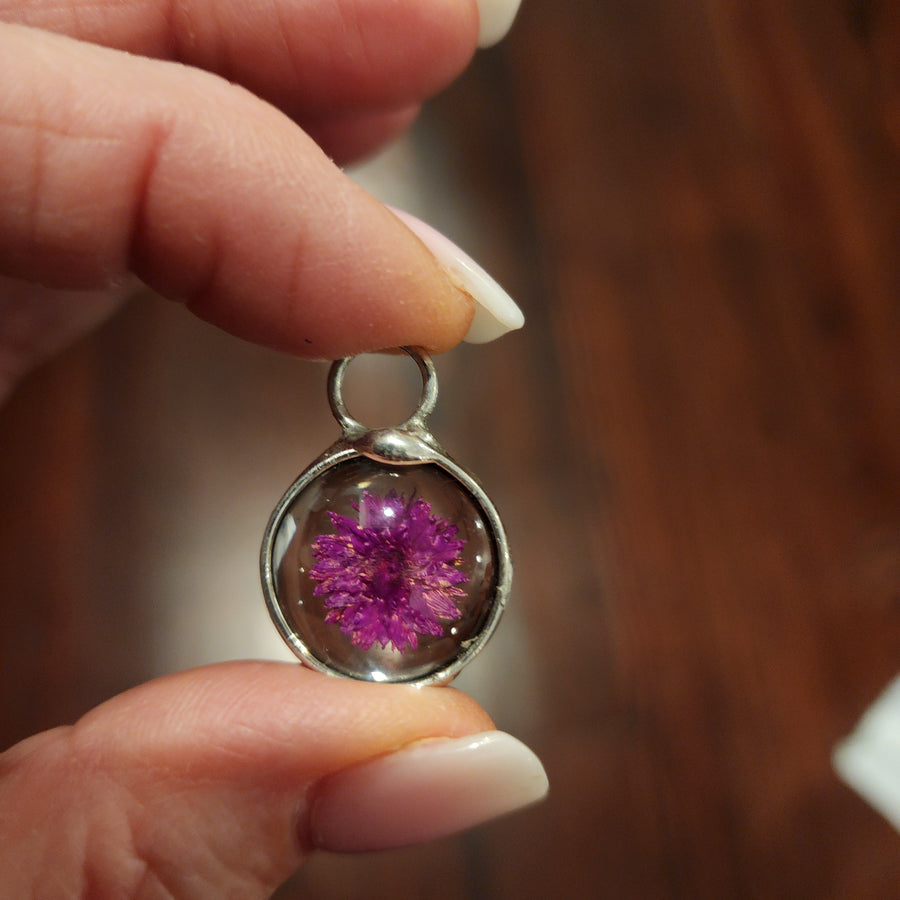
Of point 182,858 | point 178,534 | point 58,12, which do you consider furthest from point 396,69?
point 182,858

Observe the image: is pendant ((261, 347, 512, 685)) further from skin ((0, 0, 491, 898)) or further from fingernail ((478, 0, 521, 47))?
fingernail ((478, 0, 521, 47))

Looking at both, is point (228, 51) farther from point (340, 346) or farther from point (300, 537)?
point (300, 537)

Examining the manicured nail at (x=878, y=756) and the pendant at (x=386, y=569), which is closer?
the pendant at (x=386, y=569)

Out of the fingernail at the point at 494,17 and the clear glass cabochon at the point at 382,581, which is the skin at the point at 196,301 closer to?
the clear glass cabochon at the point at 382,581

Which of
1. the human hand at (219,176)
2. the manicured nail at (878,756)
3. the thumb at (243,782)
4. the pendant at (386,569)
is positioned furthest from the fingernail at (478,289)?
the manicured nail at (878,756)

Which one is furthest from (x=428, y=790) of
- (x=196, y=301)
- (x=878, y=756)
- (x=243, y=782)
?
(x=878, y=756)
